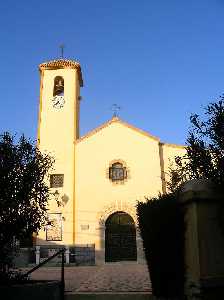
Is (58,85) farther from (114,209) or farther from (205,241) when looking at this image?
(205,241)

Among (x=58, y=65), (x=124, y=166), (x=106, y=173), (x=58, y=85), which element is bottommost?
(x=106, y=173)

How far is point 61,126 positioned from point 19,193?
1849 cm

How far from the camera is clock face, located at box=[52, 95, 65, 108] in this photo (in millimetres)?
27216

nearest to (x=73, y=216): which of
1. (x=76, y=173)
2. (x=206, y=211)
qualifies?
(x=76, y=173)

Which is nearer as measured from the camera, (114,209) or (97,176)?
(114,209)

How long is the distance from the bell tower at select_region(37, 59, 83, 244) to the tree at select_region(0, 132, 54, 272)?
15.0 metres

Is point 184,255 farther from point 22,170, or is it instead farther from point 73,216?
point 73,216

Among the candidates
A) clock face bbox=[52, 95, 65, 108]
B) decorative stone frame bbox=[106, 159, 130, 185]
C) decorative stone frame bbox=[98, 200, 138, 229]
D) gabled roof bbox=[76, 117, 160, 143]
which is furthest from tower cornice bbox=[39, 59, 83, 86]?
decorative stone frame bbox=[98, 200, 138, 229]

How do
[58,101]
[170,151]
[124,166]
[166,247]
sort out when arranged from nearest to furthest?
[166,247] → [124,166] → [170,151] → [58,101]

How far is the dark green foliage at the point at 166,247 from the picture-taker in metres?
8.07

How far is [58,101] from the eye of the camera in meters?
27.4

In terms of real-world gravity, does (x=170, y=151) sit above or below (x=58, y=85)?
below

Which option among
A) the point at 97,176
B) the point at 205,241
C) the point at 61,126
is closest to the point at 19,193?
the point at 205,241

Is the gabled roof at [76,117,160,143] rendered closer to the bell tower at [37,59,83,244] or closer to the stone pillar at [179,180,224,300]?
the bell tower at [37,59,83,244]
